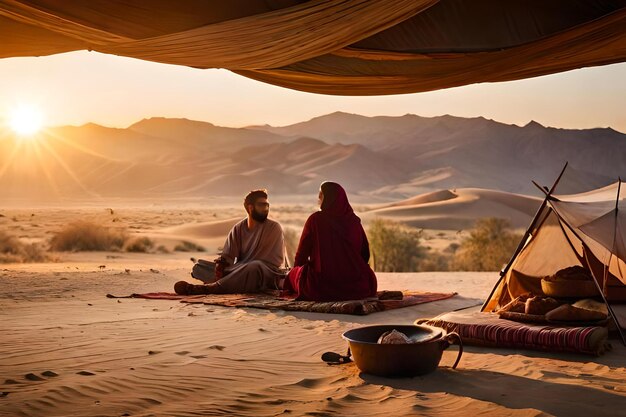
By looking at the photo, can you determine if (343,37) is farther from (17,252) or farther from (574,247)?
(17,252)

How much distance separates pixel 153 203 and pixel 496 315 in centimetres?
6888

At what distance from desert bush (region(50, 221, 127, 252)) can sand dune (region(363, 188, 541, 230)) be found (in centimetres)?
2053

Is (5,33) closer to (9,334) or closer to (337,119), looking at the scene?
(9,334)

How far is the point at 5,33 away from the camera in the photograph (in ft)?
17.2

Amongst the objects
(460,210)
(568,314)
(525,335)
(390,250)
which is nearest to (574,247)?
(568,314)

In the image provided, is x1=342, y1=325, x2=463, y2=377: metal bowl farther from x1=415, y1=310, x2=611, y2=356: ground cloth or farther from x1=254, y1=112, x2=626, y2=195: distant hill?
x1=254, y1=112, x2=626, y2=195: distant hill

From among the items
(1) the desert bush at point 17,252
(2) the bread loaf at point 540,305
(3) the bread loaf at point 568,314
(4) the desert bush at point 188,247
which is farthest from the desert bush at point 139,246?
(3) the bread loaf at point 568,314

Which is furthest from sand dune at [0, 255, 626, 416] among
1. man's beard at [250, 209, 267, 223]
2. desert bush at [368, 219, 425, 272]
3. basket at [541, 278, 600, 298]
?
desert bush at [368, 219, 425, 272]

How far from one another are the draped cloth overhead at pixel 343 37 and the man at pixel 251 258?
355 centimetres

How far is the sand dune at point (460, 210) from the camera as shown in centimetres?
4322

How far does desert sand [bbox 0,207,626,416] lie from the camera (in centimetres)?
450

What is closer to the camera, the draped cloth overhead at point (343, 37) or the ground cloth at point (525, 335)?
the draped cloth overhead at point (343, 37)

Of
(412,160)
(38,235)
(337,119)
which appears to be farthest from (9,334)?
(337,119)

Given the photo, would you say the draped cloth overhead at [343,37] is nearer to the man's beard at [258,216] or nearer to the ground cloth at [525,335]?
the ground cloth at [525,335]
